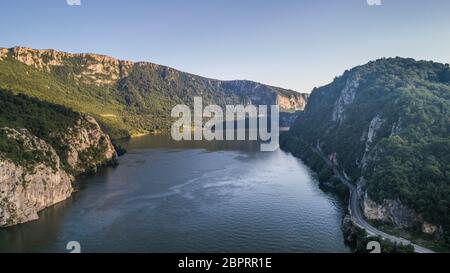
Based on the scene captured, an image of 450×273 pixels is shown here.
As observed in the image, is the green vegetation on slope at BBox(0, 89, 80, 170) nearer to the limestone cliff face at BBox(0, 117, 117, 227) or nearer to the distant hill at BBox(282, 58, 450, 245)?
the limestone cliff face at BBox(0, 117, 117, 227)

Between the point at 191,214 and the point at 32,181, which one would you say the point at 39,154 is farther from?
the point at 191,214

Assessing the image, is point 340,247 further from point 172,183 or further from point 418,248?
point 172,183

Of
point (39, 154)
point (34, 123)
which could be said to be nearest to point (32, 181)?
point (39, 154)

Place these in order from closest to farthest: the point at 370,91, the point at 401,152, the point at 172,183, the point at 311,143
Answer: the point at 401,152 → the point at 172,183 → the point at 370,91 → the point at 311,143

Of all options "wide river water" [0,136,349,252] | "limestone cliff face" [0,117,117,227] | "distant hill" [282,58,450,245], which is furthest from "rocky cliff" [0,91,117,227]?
"distant hill" [282,58,450,245]

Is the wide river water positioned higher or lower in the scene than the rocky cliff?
lower

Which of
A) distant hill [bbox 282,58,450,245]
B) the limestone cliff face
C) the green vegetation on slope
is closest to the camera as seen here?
distant hill [bbox 282,58,450,245]

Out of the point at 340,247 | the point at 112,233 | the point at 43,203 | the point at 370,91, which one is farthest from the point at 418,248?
the point at 370,91
